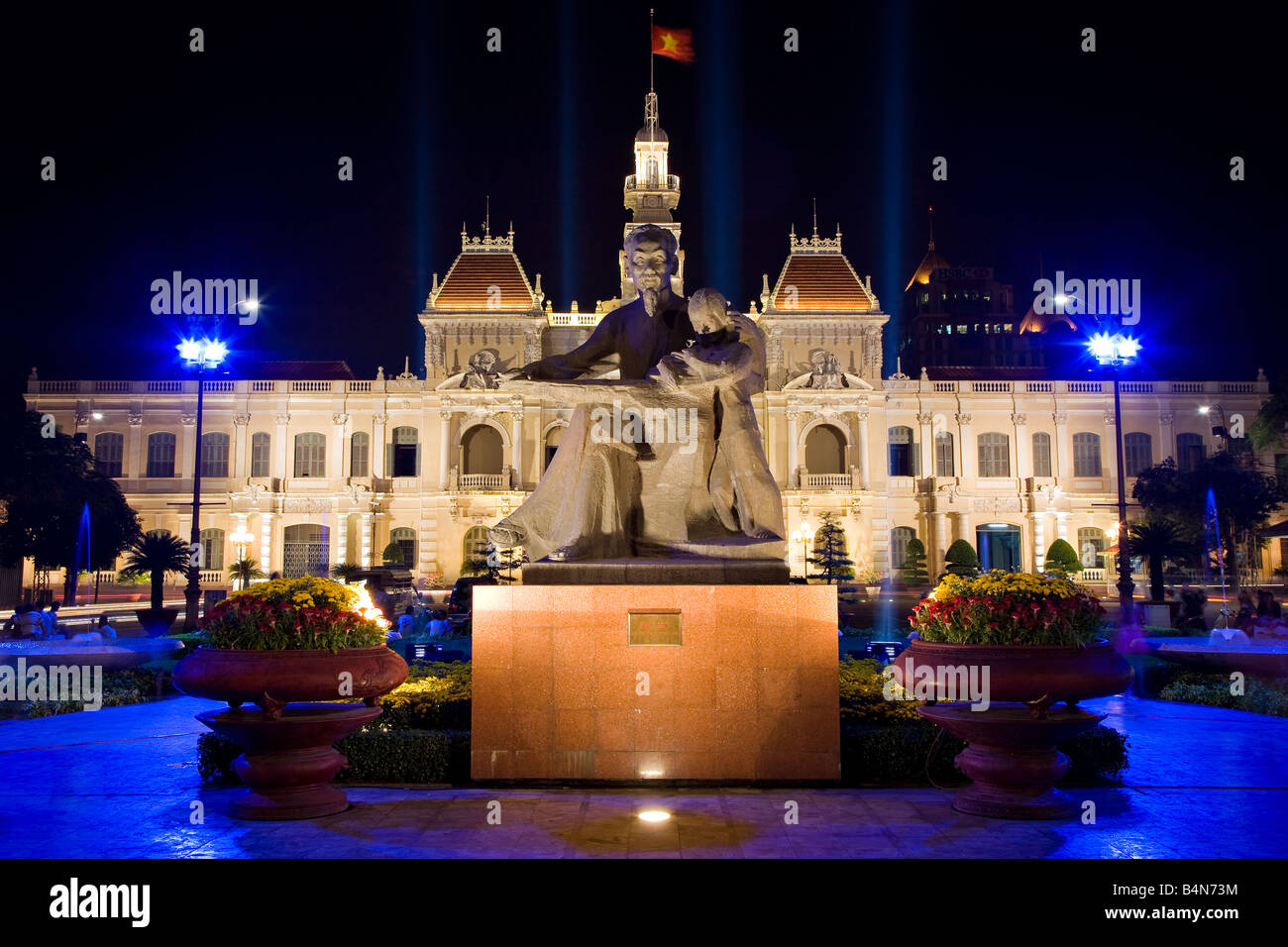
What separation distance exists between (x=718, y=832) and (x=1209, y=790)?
3.38m

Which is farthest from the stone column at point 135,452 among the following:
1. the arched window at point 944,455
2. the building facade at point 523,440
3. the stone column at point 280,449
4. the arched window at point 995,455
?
the arched window at point 995,455

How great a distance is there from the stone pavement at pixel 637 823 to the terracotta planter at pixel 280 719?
0.59 ft

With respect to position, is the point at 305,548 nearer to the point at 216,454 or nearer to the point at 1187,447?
the point at 216,454

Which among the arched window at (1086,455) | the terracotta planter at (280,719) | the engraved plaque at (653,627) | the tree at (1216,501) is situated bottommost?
the terracotta planter at (280,719)

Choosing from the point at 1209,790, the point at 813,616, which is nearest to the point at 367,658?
the point at 813,616

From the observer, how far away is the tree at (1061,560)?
127 feet

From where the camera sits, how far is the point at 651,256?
6.58 metres

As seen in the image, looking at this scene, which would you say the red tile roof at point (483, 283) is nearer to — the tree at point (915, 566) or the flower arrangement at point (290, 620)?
the tree at point (915, 566)

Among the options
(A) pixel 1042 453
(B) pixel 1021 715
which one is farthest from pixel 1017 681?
(A) pixel 1042 453

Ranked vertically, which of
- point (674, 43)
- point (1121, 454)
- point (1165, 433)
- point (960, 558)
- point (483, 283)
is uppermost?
point (674, 43)

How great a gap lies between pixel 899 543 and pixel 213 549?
3187 cm

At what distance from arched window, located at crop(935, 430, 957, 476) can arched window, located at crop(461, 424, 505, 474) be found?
2086cm
